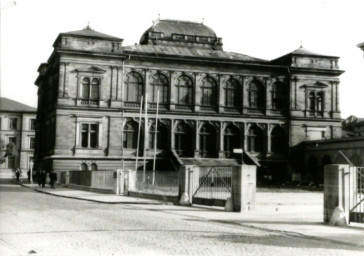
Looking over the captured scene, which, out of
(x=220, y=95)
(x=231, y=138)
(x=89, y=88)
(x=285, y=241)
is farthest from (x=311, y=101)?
(x=285, y=241)

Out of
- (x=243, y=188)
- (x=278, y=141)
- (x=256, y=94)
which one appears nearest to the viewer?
(x=243, y=188)

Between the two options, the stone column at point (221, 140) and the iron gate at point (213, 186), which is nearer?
the iron gate at point (213, 186)

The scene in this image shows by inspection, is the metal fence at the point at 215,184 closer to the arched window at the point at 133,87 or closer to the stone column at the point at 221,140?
the arched window at the point at 133,87

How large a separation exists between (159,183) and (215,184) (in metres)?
6.97

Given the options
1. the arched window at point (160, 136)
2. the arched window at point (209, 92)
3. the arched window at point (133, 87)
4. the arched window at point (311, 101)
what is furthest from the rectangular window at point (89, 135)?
the arched window at point (311, 101)

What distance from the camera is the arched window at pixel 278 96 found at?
56.3 metres

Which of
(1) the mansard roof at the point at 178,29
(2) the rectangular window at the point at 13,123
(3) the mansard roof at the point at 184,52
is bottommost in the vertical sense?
(2) the rectangular window at the point at 13,123

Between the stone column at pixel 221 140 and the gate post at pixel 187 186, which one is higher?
the stone column at pixel 221 140

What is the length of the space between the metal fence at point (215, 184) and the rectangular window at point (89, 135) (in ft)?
90.6

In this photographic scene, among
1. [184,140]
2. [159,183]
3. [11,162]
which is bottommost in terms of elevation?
A: [11,162]

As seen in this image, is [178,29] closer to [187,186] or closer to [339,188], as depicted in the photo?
[187,186]

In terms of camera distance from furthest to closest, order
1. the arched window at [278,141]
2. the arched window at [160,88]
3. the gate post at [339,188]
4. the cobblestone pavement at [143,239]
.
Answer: the arched window at [278,141]
the arched window at [160,88]
the gate post at [339,188]
the cobblestone pavement at [143,239]

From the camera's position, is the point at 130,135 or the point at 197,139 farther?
the point at 197,139

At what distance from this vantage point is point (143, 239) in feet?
37.2
